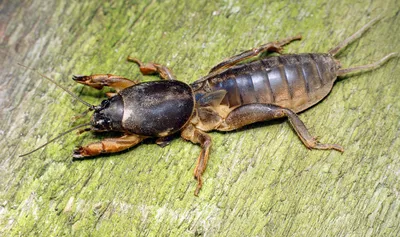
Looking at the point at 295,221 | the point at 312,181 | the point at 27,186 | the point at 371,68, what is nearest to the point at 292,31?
the point at 371,68

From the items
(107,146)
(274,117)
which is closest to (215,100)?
(274,117)

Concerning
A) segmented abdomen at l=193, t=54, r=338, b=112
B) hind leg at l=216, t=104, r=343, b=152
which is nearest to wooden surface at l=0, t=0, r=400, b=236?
hind leg at l=216, t=104, r=343, b=152

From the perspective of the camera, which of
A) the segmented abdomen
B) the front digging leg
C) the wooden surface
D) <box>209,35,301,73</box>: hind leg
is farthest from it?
<box>209,35,301,73</box>: hind leg

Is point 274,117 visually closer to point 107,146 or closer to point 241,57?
point 241,57

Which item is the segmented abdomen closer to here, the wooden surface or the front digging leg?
the wooden surface

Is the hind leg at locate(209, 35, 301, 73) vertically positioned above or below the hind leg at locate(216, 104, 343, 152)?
above

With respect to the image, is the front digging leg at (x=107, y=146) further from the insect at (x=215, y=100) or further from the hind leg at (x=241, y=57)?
the hind leg at (x=241, y=57)
